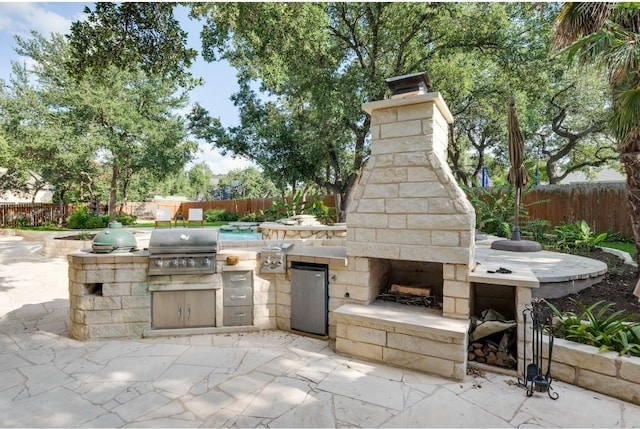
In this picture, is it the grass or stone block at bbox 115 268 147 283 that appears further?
the grass

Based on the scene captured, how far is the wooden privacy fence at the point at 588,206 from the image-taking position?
900 cm

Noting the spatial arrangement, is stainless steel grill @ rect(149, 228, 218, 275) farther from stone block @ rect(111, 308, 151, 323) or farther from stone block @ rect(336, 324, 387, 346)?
stone block @ rect(336, 324, 387, 346)

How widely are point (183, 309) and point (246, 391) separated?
1845 mm

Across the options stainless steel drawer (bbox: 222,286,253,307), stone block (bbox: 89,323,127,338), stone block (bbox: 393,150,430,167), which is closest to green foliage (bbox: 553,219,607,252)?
stone block (bbox: 393,150,430,167)

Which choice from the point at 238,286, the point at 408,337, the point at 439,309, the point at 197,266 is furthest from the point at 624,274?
the point at 197,266

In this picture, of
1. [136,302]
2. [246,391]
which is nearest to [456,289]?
[246,391]

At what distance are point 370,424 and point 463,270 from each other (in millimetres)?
1868

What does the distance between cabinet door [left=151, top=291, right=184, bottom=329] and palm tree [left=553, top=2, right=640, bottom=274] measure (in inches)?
242

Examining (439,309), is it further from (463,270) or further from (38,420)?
(38,420)

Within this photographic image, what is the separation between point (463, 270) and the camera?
349 centimetres

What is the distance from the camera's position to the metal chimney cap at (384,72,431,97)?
3762 millimetres

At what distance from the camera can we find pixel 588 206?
9555mm

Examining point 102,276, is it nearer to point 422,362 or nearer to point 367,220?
point 367,220

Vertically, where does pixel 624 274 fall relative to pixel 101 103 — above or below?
below
